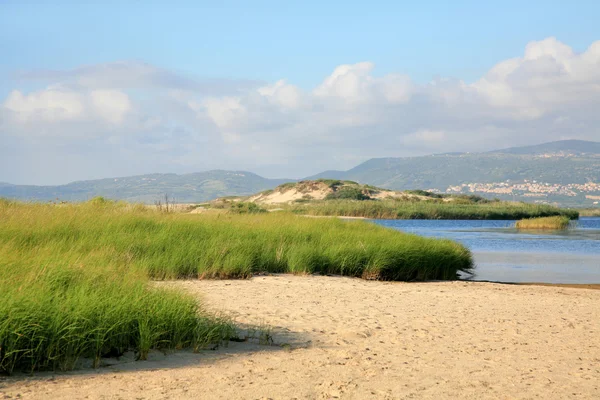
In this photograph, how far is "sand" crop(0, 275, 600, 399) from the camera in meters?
5.41

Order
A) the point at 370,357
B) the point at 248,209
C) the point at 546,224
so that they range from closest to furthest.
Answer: the point at 370,357, the point at 248,209, the point at 546,224

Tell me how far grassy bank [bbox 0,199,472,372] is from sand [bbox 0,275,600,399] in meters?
0.29

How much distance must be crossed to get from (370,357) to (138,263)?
5134 millimetres

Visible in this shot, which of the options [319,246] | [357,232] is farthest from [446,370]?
[357,232]

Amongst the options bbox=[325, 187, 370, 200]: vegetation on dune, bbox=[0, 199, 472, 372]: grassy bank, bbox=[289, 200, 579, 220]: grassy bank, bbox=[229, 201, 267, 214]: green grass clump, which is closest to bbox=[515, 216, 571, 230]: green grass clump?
bbox=[289, 200, 579, 220]: grassy bank

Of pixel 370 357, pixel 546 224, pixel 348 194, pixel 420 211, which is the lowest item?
pixel 546 224

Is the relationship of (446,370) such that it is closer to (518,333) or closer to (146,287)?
(518,333)

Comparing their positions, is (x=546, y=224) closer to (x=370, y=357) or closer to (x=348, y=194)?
(x=348, y=194)

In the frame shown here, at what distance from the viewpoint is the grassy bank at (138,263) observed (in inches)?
225

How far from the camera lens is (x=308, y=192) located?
261ft

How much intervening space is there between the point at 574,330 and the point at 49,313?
6.35 meters

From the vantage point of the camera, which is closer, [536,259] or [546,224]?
[536,259]

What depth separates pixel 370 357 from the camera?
21.6 ft

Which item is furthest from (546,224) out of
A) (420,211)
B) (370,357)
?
(370,357)
